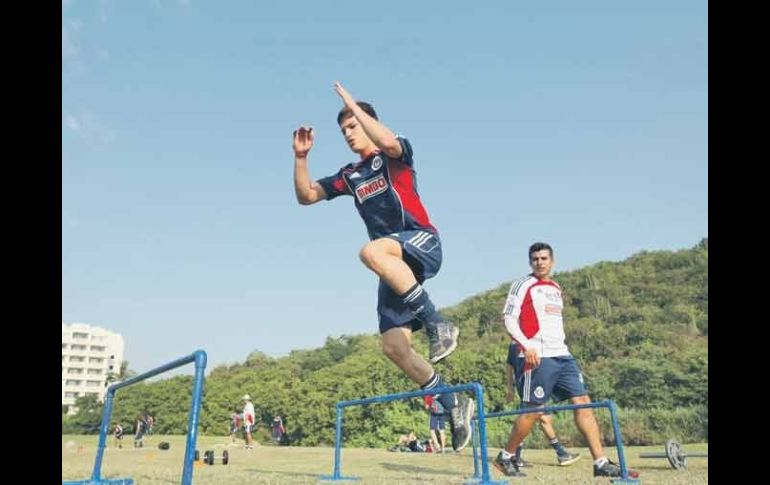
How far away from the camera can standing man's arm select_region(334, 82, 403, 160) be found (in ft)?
13.6

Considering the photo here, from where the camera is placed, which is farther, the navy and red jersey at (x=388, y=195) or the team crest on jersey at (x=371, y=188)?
the team crest on jersey at (x=371, y=188)

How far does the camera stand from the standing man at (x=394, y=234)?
4324mm

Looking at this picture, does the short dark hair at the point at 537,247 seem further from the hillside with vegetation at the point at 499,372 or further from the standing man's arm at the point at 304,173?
the hillside with vegetation at the point at 499,372

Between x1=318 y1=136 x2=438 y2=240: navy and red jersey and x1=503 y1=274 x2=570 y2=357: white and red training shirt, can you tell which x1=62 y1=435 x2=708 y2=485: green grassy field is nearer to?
x1=503 y1=274 x2=570 y2=357: white and red training shirt

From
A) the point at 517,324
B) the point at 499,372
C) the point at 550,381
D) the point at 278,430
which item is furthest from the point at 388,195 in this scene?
the point at 278,430

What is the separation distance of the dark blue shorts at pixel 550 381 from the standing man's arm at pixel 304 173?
1944 millimetres

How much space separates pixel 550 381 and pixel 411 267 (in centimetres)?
133

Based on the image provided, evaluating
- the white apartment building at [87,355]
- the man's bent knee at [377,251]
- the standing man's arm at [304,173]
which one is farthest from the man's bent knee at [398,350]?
the white apartment building at [87,355]

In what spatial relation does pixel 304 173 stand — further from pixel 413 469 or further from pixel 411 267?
pixel 413 469

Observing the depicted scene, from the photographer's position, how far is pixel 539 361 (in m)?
5.00
